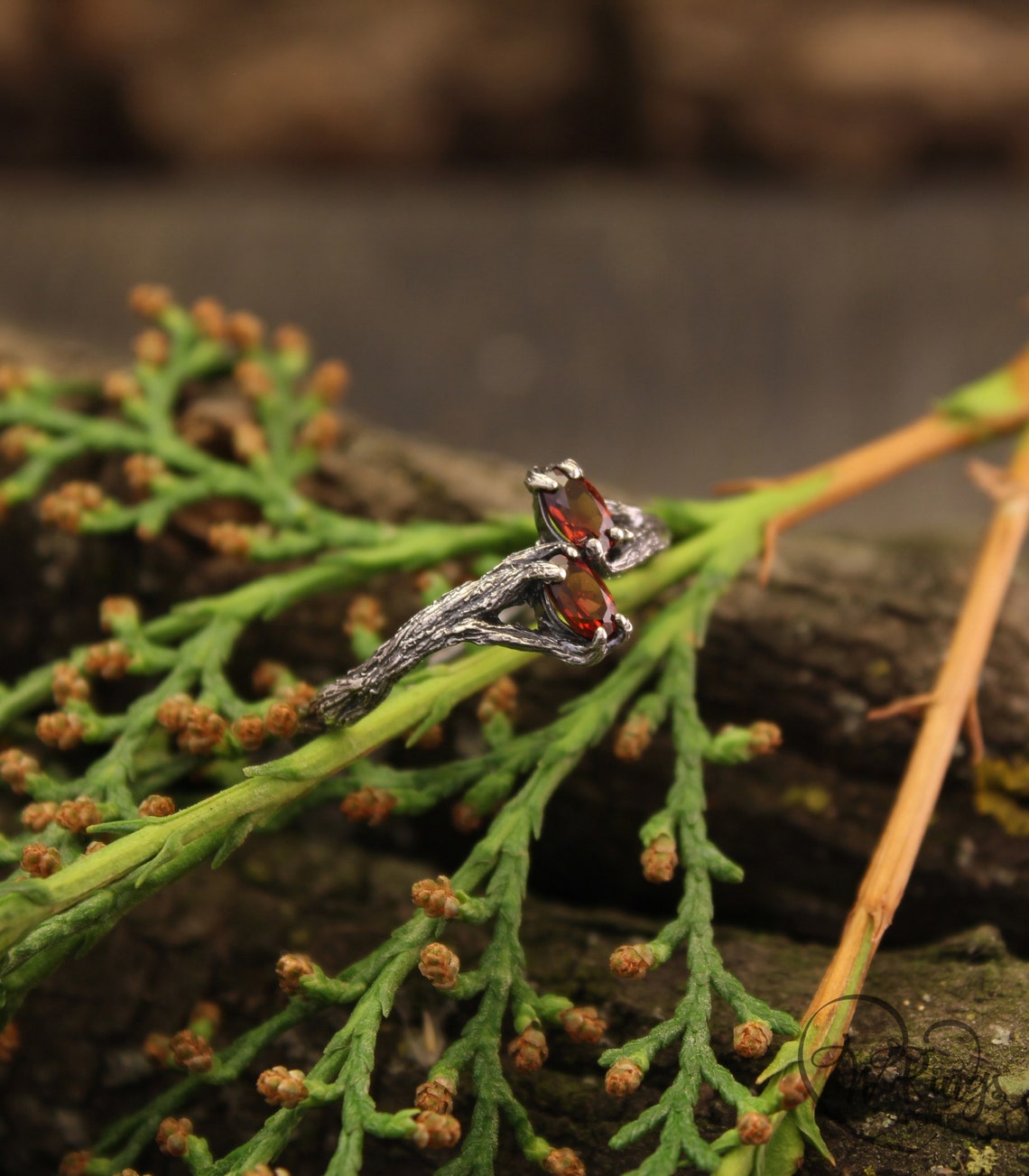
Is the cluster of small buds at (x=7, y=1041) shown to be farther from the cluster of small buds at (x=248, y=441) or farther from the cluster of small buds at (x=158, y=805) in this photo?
the cluster of small buds at (x=248, y=441)

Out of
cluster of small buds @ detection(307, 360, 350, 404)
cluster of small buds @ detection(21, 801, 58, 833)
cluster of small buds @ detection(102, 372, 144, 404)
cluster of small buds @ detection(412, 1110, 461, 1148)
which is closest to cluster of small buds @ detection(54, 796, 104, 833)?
cluster of small buds @ detection(21, 801, 58, 833)

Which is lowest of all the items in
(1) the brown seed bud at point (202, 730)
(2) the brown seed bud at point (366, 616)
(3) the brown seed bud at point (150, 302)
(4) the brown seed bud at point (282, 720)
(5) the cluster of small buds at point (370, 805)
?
(5) the cluster of small buds at point (370, 805)

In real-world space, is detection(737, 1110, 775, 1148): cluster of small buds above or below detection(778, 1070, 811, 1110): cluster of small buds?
below

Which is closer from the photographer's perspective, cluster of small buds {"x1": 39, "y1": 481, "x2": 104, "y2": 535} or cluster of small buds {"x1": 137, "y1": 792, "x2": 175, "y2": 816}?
cluster of small buds {"x1": 137, "y1": 792, "x2": 175, "y2": 816}

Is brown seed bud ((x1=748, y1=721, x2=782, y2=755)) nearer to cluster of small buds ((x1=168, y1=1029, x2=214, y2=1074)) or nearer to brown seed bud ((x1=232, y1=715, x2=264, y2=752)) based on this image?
brown seed bud ((x1=232, y1=715, x2=264, y2=752))

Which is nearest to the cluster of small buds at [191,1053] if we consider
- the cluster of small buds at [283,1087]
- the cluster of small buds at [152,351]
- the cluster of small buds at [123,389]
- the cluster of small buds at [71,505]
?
the cluster of small buds at [283,1087]

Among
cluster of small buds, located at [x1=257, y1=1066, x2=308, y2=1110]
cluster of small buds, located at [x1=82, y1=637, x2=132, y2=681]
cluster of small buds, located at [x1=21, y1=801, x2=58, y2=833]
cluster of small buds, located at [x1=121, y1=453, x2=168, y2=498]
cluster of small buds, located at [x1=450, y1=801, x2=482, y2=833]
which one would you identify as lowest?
cluster of small buds, located at [x1=257, y1=1066, x2=308, y2=1110]

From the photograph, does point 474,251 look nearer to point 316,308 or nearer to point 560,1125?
point 316,308
